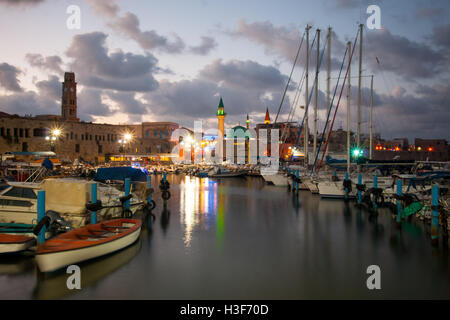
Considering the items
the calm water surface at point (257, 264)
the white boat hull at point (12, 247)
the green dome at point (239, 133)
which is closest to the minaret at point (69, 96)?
the green dome at point (239, 133)

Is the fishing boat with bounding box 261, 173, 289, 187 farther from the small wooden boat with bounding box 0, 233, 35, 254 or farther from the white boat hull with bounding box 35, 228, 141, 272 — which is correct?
the small wooden boat with bounding box 0, 233, 35, 254

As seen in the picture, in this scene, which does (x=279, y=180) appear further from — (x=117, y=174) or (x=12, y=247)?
(x=12, y=247)

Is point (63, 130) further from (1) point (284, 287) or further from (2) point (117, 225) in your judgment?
(1) point (284, 287)

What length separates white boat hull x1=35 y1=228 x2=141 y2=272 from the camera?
921cm

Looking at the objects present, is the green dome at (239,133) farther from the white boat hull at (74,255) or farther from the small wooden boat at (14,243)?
the small wooden boat at (14,243)

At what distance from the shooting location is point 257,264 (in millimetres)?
10719

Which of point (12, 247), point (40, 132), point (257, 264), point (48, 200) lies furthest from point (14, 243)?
point (40, 132)

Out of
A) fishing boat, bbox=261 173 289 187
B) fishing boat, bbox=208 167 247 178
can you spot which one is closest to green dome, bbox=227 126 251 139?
fishing boat, bbox=208 167 247 178

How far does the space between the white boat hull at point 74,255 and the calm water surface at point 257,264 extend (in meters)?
0.25

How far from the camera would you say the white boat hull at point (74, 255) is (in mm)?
9211

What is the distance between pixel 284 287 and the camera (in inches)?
349

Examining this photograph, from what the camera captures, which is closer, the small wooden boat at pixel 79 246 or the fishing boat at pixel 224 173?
the small wooden boat at pixel 79 246
